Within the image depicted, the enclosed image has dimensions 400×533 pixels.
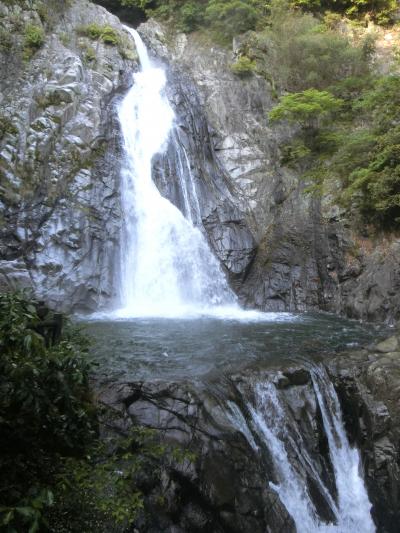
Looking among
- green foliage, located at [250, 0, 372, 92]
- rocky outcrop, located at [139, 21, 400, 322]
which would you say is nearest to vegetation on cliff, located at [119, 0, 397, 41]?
green foliage, located at [250, 0, 372, 92]

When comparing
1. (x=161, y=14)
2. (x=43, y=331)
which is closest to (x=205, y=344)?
(x=43, y=331)

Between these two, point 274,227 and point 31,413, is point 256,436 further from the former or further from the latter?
point 274,227

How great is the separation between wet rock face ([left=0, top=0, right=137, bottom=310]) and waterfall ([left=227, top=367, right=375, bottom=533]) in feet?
23.6

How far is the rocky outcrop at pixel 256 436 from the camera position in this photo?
16.0 ft

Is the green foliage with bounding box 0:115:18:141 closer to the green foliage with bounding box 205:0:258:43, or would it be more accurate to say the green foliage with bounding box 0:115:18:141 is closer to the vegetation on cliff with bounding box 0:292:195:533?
the vegetation on cliff with bounding box 0:292:195:533

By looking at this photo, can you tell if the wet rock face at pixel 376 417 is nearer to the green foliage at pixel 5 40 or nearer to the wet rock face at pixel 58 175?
the wet rock face at pixel 58 175

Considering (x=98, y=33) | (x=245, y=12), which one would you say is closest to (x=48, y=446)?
(x=98, y=33)

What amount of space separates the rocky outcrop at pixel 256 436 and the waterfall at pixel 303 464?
0.8 inches

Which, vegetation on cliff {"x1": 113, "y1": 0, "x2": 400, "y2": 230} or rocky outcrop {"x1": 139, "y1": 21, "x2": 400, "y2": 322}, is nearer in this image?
rocky outcrop {"x1": 139, "y1": 21, "x2": 400, "y2": 322}

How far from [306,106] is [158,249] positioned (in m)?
7.73

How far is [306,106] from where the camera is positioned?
1595 centimetres

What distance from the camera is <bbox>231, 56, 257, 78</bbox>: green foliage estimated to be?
64.5 feet

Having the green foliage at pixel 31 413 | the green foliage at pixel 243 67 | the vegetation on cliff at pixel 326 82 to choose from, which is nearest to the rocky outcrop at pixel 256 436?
the green foliage at pixel 31 413

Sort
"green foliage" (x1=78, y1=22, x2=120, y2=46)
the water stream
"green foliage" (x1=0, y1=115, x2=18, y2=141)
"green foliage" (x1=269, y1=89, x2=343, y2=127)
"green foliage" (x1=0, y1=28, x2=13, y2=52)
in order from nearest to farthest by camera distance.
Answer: the water stream
"green foliage" (x1=0, y1=115, x2=18, y2=141)
"green foliage" (x1=0, y1=28, x2=13, y2=52)
"green foliage" (x1=269, y1=89, x2=343, y2=127)
"green foliage" (x1=78, y1=22, x2=120, y2=46)
